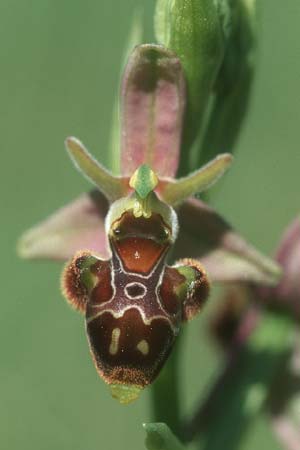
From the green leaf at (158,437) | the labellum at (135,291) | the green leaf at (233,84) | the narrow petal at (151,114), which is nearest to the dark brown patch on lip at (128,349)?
the labellum at (135,291)

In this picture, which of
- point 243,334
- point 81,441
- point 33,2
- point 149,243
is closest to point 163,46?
point 149,243

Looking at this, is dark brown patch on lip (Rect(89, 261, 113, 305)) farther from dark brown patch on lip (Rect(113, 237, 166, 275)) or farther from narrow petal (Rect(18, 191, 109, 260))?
narrow petal (Rect(18, 191, 109, 260))

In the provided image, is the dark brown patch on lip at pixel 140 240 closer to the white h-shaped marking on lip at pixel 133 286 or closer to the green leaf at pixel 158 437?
the white h-shaped marking on lip at pixel 133 286

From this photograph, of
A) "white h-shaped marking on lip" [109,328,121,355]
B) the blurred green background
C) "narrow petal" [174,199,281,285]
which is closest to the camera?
"white h-shaped marking on lip" [109,328,121,355]

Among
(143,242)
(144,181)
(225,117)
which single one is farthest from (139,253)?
(225,117)

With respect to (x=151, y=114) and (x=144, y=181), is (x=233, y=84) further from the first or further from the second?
(x=144, y=181)

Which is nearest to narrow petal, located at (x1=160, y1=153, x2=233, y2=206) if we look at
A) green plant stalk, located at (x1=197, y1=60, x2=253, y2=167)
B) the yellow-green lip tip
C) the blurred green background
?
green plant stalk, located at (x1=197, y1=60, x2=253, y2=167)
